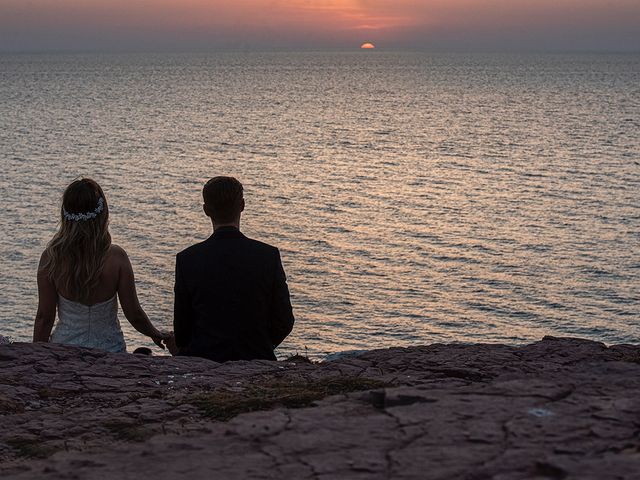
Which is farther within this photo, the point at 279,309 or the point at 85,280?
the point at 85,280

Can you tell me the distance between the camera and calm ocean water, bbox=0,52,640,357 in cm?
2602

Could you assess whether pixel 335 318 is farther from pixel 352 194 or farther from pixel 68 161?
pixel 68 161

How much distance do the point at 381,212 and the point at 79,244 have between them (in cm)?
3251

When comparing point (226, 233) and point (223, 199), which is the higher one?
point (223, 199)

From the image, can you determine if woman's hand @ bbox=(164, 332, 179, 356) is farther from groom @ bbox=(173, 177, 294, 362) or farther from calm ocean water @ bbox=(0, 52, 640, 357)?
calm ocean water @ bbox=(0, 52, 640, 357)

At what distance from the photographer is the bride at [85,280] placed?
6297 mm

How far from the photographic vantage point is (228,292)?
19.5 feet

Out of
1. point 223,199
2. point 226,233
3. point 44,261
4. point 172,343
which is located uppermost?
point 223,199

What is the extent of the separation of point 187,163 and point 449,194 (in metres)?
18.2

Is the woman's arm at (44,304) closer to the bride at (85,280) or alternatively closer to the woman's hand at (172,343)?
the bride at (85,280)

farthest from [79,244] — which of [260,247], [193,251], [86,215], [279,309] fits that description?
[279,309]

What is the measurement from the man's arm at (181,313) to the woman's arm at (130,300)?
353mm

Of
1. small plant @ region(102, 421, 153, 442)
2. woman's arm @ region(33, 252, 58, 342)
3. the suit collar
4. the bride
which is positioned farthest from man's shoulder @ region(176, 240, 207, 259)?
small plant @ region(102, 421, 153, 442)

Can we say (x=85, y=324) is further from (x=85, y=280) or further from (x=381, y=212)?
(x=381, y=212)
